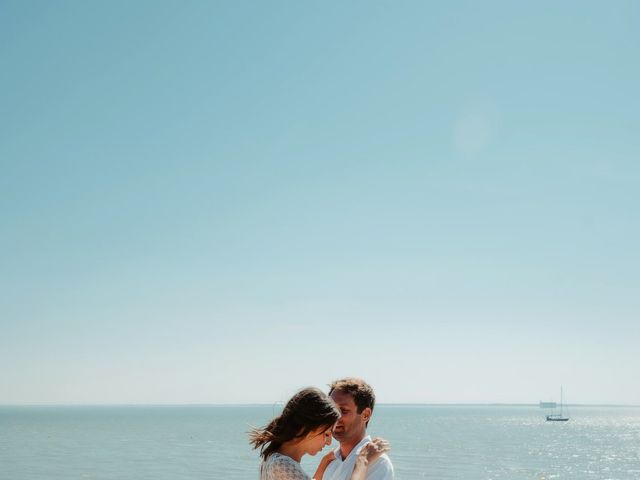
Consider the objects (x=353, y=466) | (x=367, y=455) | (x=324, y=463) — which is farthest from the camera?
(x=324, y=463)

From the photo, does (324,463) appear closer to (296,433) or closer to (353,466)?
(353,466)

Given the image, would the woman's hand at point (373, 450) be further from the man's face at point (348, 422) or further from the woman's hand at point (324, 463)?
the woman's hand at point (324, 463)

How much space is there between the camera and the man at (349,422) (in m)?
4.54

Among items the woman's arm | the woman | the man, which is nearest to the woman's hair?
the woman

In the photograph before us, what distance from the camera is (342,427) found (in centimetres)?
461

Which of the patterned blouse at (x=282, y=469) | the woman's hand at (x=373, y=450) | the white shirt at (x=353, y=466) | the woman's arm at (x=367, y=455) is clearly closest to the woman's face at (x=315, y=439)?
the patterned blouse at (x=282, y=469)

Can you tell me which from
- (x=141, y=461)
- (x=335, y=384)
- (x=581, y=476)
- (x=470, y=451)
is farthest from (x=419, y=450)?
(x=335, y=384)

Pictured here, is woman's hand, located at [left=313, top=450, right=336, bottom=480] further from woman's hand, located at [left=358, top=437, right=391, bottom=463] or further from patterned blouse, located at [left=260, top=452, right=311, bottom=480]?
patterned blouse, located at [left=260, top=452, right=311, bottom=480]

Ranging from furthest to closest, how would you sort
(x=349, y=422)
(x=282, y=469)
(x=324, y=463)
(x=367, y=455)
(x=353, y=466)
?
(x=324, y=463)
(x=349, y=422)
(x=353, y=466)
(x=367, y=455)
(x=282, y=469)

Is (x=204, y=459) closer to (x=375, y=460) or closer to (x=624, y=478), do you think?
(x=624, y=478)

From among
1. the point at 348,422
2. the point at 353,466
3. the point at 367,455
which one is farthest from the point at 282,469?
the point at 348,422

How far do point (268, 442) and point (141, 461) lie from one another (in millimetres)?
53370

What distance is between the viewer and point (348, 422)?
461 centimetres

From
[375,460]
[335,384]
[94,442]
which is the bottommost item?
[94,442]
